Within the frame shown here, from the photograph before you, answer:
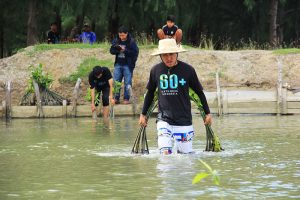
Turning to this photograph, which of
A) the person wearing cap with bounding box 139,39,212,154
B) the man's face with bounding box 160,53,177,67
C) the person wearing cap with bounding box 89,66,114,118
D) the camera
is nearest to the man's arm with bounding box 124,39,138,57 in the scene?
the camera

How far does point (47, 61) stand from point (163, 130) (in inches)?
763

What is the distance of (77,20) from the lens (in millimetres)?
42469

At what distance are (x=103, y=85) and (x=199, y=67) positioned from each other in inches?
271

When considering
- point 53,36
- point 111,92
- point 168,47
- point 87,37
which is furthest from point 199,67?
point 168,47

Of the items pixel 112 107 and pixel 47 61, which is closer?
pixel 112 107

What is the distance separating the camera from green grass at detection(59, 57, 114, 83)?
32.0 meters

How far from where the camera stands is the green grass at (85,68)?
32016mm

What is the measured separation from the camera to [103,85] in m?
26.1

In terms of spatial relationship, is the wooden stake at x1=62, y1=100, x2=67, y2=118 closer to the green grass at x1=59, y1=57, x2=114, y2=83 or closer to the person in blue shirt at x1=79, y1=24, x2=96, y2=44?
the green grass at x1=59, y1=57, x2=114, y2=83

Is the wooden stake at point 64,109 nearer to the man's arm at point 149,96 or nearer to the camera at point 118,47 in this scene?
the camera at point 118,47

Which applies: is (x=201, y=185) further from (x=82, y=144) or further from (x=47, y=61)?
(x=47, y=61)

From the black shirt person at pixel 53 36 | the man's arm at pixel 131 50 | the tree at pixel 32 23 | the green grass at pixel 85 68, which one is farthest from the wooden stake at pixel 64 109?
the tree at pixel 32 23

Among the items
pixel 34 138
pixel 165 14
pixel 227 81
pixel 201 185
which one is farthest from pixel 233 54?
pixel 201 185

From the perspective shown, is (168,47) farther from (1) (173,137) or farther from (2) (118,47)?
(2) (118,47)
